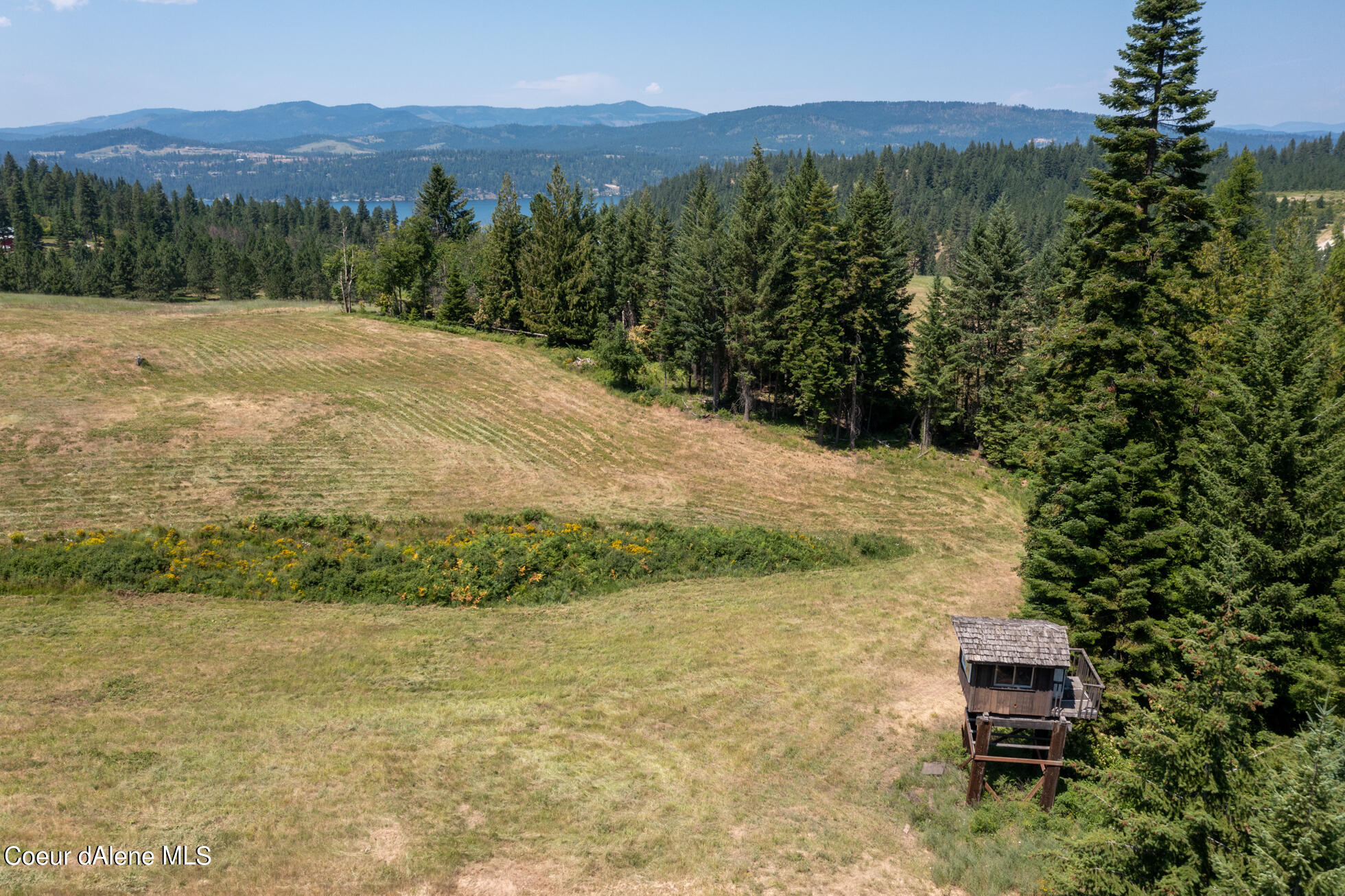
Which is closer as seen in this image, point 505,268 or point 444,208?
point 505,268

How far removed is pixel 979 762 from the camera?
65.7ft

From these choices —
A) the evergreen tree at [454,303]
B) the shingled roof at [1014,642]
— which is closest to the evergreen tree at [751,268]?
the shingled roof at [1014,642]

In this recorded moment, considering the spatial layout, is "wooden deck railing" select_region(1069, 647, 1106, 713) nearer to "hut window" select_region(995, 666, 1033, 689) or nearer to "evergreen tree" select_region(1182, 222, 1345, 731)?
"hut window" select_region(995, 666, 1033, 689)

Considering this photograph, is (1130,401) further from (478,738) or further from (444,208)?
(444,208)

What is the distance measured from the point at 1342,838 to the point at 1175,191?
18.1m

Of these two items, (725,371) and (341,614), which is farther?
(725,371)

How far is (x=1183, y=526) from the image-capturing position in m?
20.9

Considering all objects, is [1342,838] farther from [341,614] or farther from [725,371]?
[725,371]

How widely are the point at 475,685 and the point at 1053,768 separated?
670 inches

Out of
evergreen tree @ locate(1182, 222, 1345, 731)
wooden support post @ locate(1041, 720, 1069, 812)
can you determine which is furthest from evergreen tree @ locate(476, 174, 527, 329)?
wooden support post @ locate(1041, 720, 1069, 812)

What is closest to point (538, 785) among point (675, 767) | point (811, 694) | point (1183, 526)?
point (675, 767)

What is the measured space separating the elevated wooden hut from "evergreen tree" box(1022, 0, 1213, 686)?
2.37 metres

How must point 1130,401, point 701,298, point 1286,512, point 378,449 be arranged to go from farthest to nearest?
point 701,298, point 378,449, point 1130,401, point 1286,512

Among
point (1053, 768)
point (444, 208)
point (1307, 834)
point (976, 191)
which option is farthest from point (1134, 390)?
point (976, 191)
